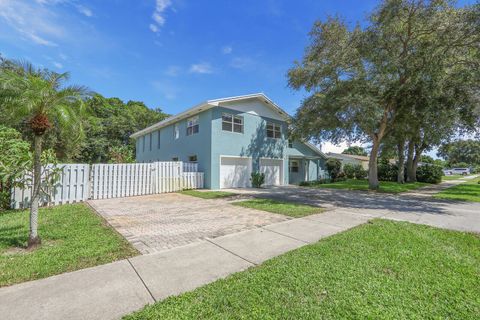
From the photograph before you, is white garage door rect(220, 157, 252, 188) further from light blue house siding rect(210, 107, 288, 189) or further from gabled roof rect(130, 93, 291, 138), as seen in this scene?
gabled roof rect(130, 93, 291, 138)

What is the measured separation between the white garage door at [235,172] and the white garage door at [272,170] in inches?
58.8

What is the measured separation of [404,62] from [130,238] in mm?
14556

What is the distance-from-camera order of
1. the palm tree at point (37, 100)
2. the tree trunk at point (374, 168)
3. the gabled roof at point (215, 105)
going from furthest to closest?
the tree trunk at point (374, 168) → the gabled roof at point (215, 105) → the palm tree at point (37, 100)

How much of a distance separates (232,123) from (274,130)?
440 cm

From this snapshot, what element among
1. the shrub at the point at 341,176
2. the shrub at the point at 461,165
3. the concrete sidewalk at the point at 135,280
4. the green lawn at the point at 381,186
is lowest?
the concrete sidewalk at the point at 135,280

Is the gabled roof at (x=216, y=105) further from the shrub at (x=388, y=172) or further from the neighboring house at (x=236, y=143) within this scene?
the shrub at (x=388, y=172)

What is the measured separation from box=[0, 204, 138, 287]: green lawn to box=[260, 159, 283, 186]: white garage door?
13242mm

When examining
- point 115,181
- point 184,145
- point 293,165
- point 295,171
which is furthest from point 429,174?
point 115,181

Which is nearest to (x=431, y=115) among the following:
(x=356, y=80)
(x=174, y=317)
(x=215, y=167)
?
(x=356, y=80)

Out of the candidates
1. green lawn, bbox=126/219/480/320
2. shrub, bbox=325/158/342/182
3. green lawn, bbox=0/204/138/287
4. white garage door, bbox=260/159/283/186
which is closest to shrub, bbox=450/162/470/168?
shrub, bbox=325/158/342/182

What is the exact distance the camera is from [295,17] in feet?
42.8

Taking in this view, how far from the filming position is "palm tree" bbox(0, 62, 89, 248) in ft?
13.3

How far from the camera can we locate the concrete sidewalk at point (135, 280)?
8.36 ft

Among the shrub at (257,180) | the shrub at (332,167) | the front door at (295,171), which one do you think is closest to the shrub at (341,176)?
the shrub at (332,167)
